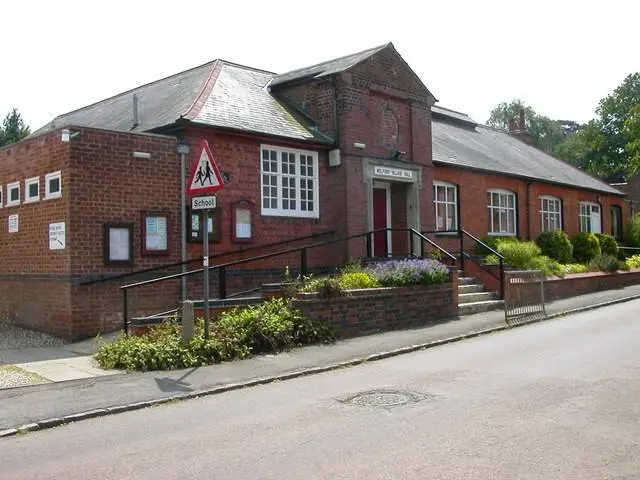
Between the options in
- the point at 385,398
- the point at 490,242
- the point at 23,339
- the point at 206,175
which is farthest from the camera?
the point at 490,242

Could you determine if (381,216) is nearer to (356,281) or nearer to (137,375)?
(356,281)

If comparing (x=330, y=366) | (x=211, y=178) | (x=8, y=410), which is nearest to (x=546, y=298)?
(x=330, y=366)

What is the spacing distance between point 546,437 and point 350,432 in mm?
1745

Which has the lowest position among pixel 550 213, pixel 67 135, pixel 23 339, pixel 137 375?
pixel 137 375

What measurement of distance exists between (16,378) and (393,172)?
11.6 metres

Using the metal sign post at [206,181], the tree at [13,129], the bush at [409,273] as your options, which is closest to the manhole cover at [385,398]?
the metal sign post at [206,181]

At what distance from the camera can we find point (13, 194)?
14805 mm

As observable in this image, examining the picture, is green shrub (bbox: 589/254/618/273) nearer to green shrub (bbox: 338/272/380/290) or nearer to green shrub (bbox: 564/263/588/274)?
green shrub (bbox: 564/263/588/274)

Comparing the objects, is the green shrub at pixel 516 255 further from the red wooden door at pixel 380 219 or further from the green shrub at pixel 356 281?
the green shrub at pixel 356 281

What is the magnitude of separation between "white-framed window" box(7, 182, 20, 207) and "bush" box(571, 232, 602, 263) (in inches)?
801

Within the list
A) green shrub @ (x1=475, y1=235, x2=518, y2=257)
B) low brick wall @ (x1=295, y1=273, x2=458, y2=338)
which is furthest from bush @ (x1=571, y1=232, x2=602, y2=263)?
low brick wall @ (x1=295, y1=273, x2=458, y2=338)

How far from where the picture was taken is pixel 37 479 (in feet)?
17.1

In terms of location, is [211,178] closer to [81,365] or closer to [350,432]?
[81,365]

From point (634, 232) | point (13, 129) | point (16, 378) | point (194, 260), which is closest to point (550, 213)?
point (634, 232)
